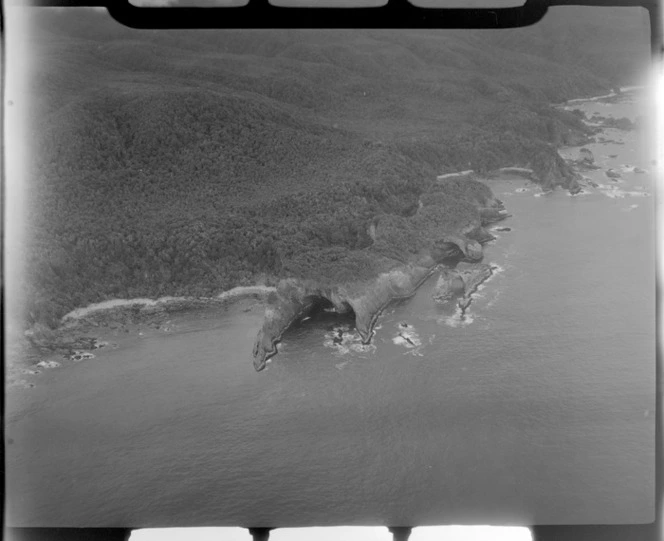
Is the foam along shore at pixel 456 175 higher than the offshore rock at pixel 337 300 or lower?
higher

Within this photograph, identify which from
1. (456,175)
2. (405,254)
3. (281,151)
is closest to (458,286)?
(405,254)

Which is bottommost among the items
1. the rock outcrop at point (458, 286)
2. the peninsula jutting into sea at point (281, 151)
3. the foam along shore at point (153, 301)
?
the foam along shore at point (153, 301)

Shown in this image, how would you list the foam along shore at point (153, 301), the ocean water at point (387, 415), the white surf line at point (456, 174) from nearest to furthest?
the ocean water at point (387, 415) → the foam along shore at point (153, 301) → the white surf line at point (456, 174)

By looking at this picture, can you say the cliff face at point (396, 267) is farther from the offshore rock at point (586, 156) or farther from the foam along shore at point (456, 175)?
the offshore rock at point (586, 156)

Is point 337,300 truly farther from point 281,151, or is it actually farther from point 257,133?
point 257,133

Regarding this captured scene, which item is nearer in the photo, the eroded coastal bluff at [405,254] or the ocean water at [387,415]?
the ocean water at [387,415]

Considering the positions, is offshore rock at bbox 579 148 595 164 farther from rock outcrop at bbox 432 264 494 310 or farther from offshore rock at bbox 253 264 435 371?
offshore rock at bbox 253 264 435 371

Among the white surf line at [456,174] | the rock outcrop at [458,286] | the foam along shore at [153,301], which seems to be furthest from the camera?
the white surf line at [456,174]

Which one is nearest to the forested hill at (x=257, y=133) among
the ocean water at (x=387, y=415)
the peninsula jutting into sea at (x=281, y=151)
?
the peninsula jutting into sea at (x=281, y=151)
